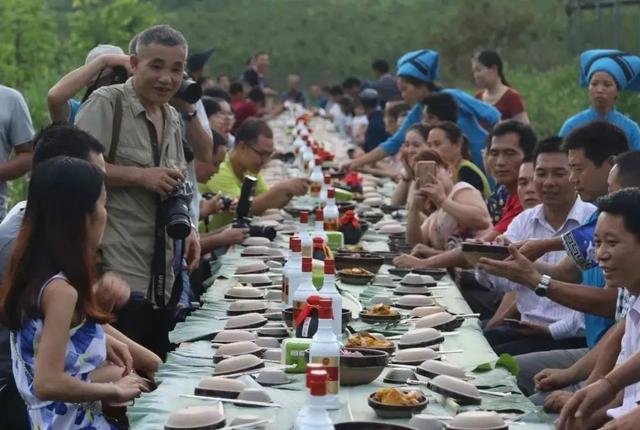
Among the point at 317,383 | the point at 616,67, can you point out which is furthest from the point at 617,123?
the point at 317,383

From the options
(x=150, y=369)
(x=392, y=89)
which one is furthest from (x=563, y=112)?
(x=150, y=369)

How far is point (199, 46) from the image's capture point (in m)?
56.2

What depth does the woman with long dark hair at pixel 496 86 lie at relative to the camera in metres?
10.3

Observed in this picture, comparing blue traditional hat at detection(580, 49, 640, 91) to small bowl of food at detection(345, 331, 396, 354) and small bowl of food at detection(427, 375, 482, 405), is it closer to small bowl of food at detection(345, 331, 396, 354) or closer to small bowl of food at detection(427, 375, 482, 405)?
small bowl of food at detection(345, 331, 396, 354)

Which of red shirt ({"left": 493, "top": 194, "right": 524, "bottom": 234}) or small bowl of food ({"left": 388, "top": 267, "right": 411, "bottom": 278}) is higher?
red shirt ({"left": 493, "top": 194, "right": 524, "bottom": 234})

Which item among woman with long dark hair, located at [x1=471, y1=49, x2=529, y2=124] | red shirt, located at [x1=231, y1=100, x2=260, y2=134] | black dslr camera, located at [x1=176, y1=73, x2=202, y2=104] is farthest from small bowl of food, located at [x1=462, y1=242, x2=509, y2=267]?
red shirt, located at [x1=231, y1=100, x2=260, y2=134]

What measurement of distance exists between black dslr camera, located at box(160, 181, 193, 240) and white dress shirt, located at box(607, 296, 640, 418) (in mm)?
1685

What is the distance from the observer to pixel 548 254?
5.61 m

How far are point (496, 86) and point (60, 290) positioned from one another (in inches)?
296

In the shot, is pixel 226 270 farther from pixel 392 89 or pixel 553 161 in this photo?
pixel 392 89

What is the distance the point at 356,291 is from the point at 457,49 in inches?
1371

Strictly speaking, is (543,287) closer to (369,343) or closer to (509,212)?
(369,343)

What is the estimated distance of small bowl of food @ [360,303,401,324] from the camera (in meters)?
4.69

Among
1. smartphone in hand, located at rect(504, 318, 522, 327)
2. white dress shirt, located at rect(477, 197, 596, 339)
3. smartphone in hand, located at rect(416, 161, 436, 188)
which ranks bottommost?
smartphone in hand, located at rect(504, 318, 522, 327)
